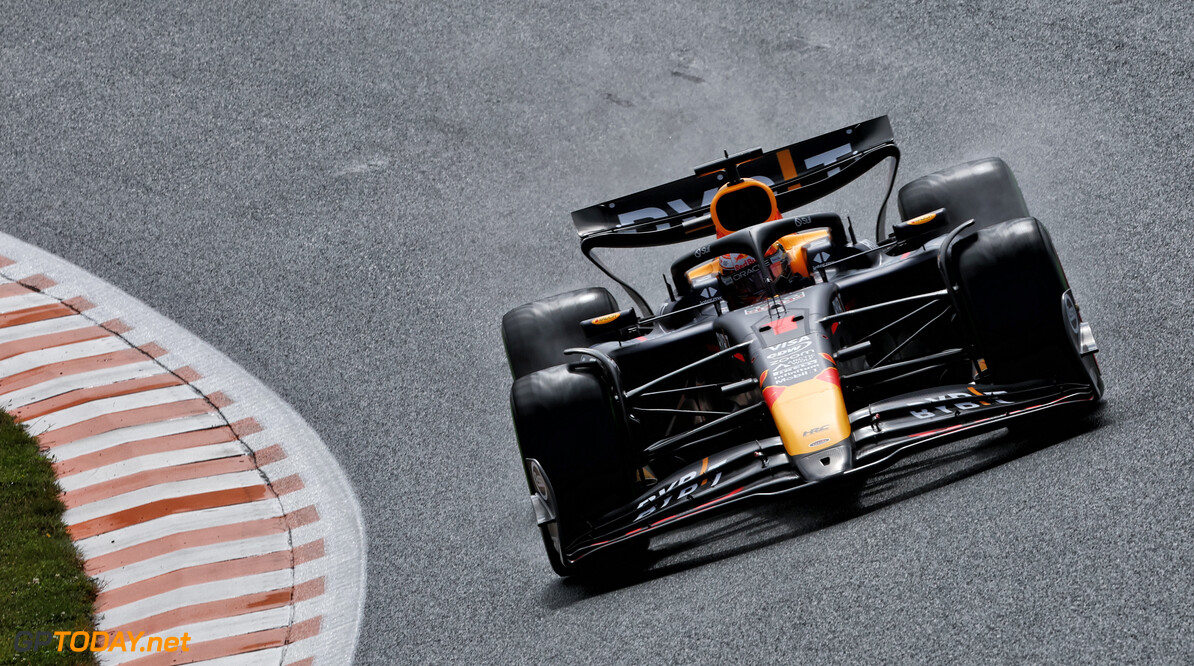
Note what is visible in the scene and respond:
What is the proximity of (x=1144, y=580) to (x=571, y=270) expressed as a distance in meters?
6.09

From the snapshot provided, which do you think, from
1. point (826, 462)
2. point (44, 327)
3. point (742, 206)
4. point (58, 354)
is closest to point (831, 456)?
point (826, 462)

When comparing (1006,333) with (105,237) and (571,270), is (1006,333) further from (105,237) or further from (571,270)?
(105,237)

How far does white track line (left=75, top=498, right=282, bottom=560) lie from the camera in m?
7.46

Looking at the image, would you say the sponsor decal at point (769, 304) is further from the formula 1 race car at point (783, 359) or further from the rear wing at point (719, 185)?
the rear wing at point (719, 185)

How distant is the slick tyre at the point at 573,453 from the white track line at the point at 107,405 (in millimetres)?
4167

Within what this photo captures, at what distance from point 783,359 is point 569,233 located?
468 centimetres

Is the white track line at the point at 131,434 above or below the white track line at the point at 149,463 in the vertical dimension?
above

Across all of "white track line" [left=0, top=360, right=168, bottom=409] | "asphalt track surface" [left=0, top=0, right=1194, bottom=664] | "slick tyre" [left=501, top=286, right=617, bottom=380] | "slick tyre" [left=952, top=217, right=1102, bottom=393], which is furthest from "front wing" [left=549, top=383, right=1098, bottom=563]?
"white track line" [left=0, top=360, right=168, bottom=409]

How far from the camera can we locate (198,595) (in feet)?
23.1

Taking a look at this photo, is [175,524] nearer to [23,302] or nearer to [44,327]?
[44,327]

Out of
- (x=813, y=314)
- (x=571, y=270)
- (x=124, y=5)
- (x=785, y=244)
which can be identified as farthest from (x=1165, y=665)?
(x=124, y=5)

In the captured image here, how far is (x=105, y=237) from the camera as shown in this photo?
36.5 feet

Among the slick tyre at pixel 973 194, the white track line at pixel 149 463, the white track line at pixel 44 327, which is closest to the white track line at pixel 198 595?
the white track line at pixel 149 463

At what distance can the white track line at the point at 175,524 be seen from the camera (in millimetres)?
7465
